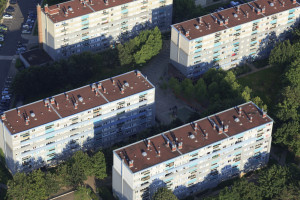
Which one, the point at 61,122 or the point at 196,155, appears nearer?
Result: the point at 196,155

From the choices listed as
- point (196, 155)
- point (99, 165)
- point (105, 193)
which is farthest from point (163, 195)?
point (99, 165)

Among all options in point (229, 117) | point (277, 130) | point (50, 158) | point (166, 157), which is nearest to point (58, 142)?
point (50, 158)

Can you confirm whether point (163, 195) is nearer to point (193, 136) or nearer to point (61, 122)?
point (193, 136)

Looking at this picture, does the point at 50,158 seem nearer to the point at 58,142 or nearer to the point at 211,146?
the point at 58,142

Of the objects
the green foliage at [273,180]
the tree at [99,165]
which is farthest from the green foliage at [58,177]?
the green foliage at [273,180]

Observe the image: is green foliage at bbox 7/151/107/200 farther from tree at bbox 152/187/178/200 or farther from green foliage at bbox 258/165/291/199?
green foliage at bbox 258/165/291/199

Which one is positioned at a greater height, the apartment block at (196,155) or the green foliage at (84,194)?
the apartment block at (196,155)

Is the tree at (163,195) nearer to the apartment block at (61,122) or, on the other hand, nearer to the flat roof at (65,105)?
the apartment block at (61,122)
